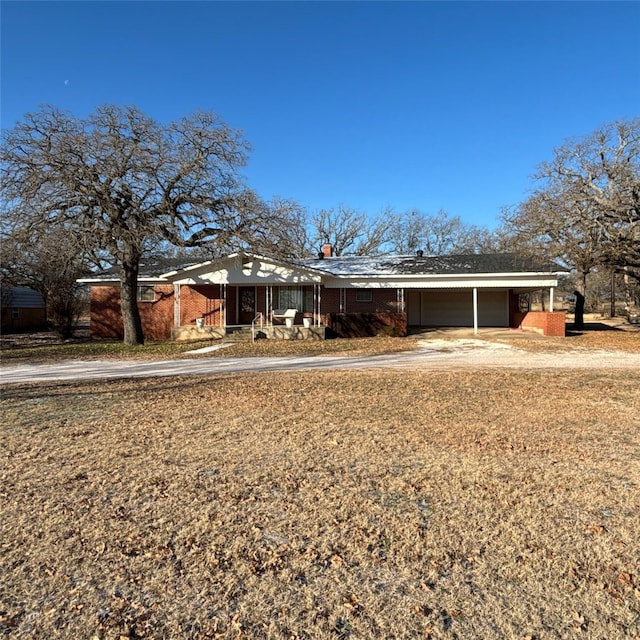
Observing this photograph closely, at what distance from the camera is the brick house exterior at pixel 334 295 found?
70.0 ft

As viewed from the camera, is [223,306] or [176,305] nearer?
[176,305]

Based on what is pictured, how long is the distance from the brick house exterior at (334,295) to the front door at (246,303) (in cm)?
5

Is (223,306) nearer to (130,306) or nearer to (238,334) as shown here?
(238,334)

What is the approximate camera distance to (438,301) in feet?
86.4

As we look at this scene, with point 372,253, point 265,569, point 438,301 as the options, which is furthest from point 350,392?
point 372,253

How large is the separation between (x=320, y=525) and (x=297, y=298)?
66.7 feet

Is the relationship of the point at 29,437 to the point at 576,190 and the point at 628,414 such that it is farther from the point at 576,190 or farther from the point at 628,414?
the point at 576,190

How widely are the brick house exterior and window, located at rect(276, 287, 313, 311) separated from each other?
0.05m

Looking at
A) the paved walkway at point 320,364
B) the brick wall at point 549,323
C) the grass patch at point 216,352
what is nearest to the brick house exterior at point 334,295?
the brick wall at point 549,323

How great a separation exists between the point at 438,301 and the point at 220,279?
11.9 metres

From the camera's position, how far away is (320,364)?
1271 cm

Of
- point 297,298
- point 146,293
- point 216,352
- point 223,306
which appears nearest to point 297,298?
point 297,298

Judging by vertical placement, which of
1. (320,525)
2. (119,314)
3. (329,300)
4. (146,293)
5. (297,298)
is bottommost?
(320,525)

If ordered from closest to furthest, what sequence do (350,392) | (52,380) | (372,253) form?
(350,392)
(52,380)
(372,253)
